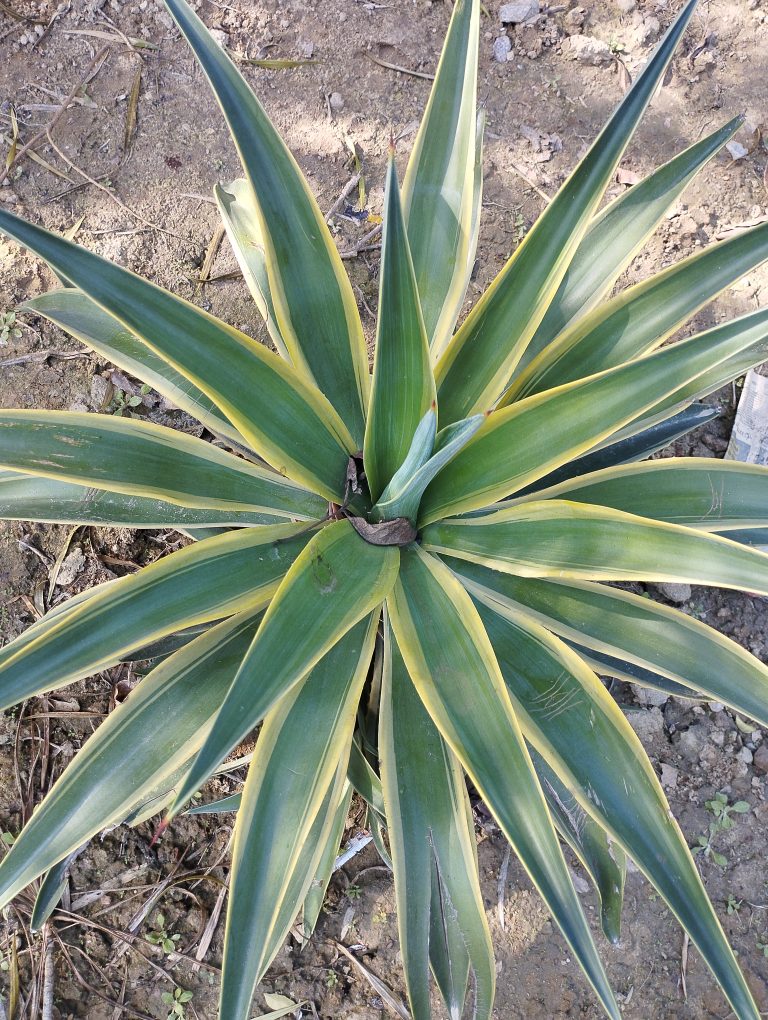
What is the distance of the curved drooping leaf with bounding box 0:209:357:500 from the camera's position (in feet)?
3.18

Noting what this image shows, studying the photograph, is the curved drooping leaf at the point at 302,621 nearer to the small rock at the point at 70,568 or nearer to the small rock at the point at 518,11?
the small rock at the point at 70,568

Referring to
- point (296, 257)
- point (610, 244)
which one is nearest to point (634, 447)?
point (610, 244)

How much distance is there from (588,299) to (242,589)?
2.94ft

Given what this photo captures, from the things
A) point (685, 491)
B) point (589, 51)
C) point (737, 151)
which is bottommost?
point (685, 491)

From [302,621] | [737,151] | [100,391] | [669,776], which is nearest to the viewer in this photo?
[302,621]

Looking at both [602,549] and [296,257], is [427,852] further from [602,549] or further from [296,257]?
[296,257]

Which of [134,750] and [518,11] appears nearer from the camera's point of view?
[134,750]

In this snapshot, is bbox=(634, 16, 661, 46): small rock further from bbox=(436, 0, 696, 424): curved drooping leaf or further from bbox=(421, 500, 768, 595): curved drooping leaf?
bbox=(421, 500, 768, 595): curved drooping leaf

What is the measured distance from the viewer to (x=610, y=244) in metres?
1.41

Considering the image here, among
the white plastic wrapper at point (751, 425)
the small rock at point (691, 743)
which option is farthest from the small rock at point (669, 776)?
the white plastic wrapper at point (751, 425)

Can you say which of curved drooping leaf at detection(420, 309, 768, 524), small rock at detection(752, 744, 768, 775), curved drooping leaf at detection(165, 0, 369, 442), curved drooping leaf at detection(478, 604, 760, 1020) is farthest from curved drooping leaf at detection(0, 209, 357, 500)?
small rock at detection(752, 744, 768, 775)

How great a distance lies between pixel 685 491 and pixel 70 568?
5.27 feet

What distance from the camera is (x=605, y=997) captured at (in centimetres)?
97

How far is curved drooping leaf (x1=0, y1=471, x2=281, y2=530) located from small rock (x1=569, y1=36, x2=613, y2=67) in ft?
6.30
